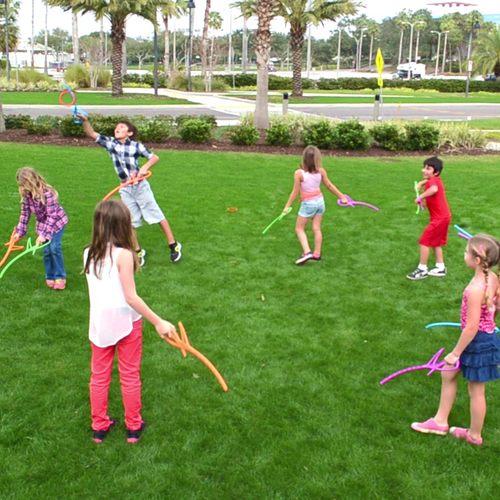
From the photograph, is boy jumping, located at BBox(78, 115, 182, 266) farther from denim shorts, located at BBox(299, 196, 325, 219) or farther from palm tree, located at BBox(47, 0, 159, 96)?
palm tree, located at BBox(47, 0, 159, 96)

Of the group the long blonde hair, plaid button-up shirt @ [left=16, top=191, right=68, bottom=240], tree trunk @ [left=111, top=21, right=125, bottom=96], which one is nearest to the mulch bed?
plaid button-up shirt @ [left=16, top=191, right=68, bottom=240]

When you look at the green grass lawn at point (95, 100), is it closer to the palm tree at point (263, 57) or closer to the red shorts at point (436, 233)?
the palm tree at point (263, 57)

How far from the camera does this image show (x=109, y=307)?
11.5 feet

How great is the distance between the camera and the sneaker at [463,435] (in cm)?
388

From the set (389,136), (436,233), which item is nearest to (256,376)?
(436,233)

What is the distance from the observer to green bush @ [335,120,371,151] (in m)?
15.9

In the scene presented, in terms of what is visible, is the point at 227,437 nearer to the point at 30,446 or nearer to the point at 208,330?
the point at 30,446

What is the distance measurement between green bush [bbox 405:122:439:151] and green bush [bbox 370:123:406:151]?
162 millimetres

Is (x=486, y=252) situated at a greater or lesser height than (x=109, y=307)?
greater

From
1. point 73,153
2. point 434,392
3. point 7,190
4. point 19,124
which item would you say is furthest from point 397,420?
point 19,124

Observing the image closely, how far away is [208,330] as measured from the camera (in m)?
5.58

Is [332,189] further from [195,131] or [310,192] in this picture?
[195,131]

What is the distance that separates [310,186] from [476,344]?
382 centimetres

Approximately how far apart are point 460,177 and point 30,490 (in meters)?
11.4
